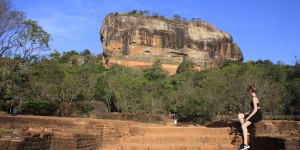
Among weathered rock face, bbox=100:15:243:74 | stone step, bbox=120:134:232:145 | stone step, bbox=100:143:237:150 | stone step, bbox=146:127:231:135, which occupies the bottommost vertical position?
stone step, bbox=100:143:237:150

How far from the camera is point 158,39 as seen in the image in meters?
70.8

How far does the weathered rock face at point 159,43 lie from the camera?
6950cm

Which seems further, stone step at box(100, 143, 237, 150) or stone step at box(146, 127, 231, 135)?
stone step at box(146, 127, 231, 135)

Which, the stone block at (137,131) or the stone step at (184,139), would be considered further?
the stone block at (137,131)

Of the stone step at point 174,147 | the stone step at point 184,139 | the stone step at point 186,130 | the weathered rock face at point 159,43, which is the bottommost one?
the stone step at point 174,147

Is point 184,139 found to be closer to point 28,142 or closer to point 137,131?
point 137,131

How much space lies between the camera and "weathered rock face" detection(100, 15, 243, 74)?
69500 millimetres

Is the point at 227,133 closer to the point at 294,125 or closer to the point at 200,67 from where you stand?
the point at 294,125

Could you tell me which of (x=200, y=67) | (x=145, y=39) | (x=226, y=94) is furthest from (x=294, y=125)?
(x=200, y=67)

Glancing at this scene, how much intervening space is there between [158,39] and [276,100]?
47011mm

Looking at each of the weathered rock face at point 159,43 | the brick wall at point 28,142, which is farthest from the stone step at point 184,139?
the weathered rock face at point 159,43

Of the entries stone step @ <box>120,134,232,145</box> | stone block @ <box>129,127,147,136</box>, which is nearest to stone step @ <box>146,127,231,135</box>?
stone block @ <box>129,127,147,136</box>

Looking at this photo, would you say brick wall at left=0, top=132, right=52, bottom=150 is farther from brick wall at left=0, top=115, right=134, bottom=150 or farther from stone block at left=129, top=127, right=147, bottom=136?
stone block at left=129, top=127, right=147, bottom=136

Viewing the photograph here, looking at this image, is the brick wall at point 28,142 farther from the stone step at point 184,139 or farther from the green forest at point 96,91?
the green forest at point 96,91
